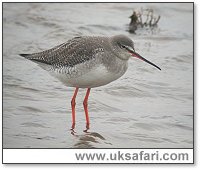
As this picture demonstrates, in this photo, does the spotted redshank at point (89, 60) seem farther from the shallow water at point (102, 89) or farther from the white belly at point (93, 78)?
the shallow water at point (102, 89)

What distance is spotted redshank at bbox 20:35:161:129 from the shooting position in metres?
7.80

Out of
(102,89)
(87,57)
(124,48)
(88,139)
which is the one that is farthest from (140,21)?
(88,139)

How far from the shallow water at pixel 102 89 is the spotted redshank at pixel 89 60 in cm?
56

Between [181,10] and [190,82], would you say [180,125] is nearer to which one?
[190,82]

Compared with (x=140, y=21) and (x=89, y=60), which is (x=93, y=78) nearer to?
(x=89, y=60)

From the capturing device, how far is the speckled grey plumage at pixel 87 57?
7.85m

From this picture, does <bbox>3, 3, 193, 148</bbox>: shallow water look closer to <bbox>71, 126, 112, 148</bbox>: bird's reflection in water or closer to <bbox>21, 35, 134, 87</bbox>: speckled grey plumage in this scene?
<bbox>71, 126, 112, 148</bbox>: bird's reflection in water

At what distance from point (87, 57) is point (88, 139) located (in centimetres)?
124

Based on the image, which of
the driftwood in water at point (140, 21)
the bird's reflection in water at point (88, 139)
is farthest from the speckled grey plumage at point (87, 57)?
the driftwood in water at point (140, 21)

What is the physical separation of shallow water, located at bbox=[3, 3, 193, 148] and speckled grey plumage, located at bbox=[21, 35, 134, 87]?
0.84 m

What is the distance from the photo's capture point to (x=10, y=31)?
12133 mm

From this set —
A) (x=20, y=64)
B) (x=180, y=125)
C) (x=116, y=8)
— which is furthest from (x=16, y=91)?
(x=116, y=8)

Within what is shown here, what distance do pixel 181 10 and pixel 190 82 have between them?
3773 mm

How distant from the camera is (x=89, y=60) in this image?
25.7 feet
